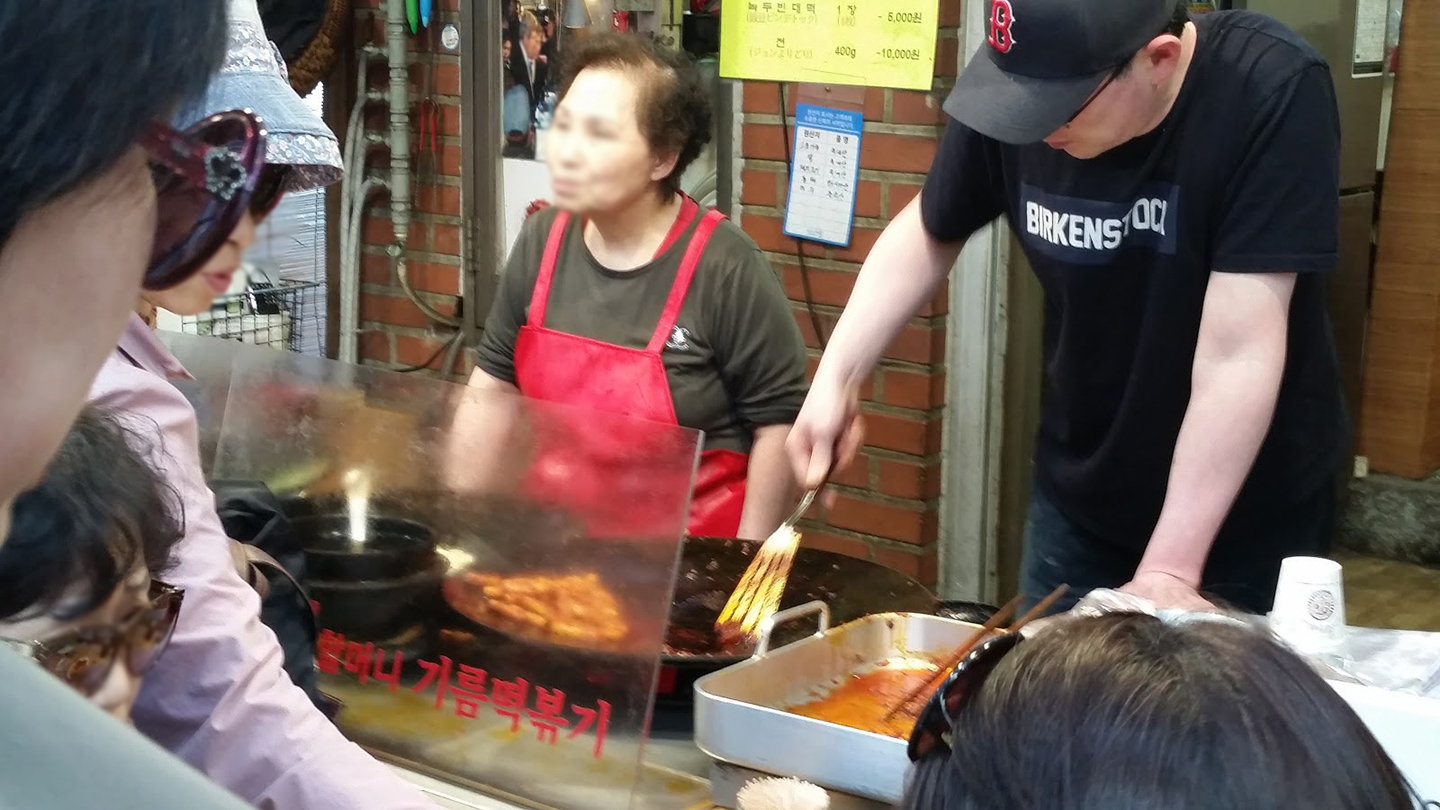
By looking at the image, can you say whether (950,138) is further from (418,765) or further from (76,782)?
(76,782)

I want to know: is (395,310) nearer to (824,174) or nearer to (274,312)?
(824,174)

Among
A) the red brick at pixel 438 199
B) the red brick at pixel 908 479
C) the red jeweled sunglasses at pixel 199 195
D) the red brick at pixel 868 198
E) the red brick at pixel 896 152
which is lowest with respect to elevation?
the red brick at pixel 908 479

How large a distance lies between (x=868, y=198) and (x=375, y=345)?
3.73 ft

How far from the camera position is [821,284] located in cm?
247

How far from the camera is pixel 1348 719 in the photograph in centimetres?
56

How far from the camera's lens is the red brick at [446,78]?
8.83 ft

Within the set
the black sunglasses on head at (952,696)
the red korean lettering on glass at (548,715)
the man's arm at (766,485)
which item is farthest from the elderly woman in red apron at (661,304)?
the black sunglasses on head at (952,696)

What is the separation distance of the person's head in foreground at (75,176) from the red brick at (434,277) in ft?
8.07

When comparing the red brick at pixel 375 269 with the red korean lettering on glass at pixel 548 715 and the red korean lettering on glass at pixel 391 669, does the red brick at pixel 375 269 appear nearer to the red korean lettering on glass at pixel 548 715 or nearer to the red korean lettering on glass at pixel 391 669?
the red korean lettering on glass at pixel 391 669

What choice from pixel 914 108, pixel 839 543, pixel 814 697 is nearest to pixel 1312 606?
pixel 814 697

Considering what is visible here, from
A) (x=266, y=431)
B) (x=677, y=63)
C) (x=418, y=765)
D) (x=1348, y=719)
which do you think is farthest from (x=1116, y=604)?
(x=677, y=63)

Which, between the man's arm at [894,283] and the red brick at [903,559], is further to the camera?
the red brick at [903,559]

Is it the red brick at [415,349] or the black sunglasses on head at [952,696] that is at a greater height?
the black sunglasses on head at [952,696]

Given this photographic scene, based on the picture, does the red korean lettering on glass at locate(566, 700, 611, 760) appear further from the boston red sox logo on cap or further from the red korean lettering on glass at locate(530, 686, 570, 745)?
the boston red sox logo on cap
